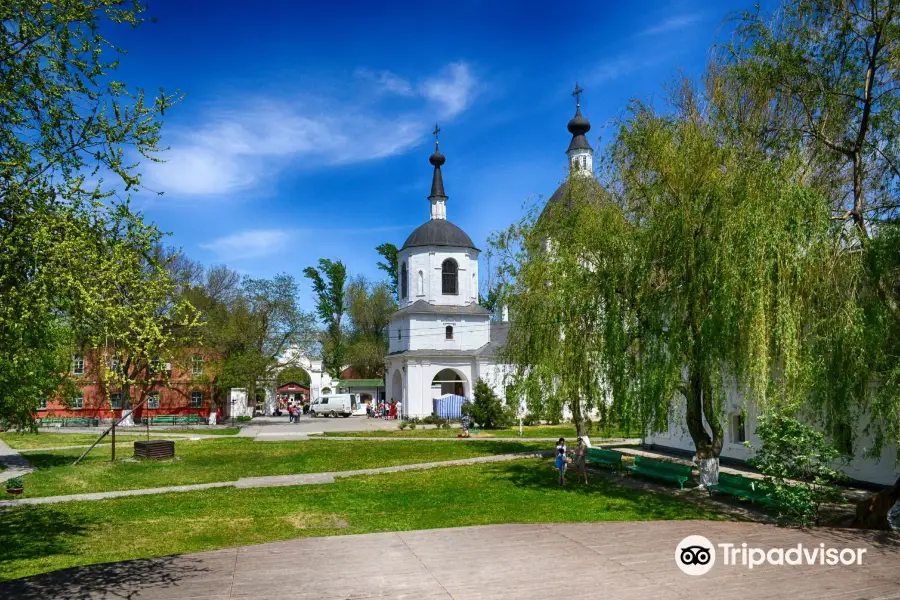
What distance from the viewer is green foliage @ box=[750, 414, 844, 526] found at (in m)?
12.5

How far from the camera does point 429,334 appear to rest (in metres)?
50.2

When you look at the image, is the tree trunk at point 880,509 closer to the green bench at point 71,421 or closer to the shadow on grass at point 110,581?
the shadow on grass at point 110,581

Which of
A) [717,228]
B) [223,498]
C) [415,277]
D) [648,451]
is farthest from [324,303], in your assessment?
[717,228]

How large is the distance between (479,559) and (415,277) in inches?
1652

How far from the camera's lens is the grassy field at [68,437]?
101 feet

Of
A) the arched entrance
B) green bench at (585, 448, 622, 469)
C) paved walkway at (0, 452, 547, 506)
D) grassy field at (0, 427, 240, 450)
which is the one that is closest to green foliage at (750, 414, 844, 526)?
green bench at (585, 448, 622, 469)

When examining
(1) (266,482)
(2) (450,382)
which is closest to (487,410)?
(2) (450,382)

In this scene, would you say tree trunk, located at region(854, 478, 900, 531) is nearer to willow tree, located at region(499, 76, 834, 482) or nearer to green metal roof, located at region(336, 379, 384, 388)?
willow tree, located at region(499, 76, 834, 482)

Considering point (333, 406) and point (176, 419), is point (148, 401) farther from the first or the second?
point (333, 406)

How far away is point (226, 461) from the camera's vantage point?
2380 centimetres

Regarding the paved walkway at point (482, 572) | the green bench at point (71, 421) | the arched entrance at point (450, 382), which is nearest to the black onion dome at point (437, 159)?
the arched entrance at point (450, 382)

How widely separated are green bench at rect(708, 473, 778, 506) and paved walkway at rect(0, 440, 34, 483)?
1947 centimetres

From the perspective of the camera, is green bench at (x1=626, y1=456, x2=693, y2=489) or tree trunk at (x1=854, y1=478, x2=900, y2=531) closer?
tree trunk at (x1=854, y1=478, x2=900, y2=531)

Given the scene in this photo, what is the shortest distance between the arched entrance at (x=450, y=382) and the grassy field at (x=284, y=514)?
3217cm
